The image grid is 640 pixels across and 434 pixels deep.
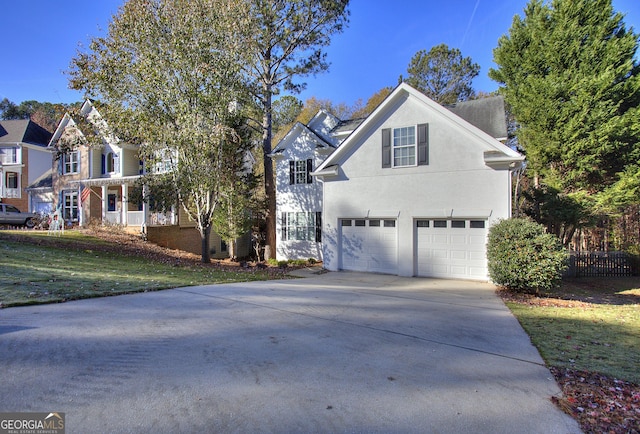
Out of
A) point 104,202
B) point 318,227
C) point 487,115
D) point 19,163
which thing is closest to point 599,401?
point 487,115

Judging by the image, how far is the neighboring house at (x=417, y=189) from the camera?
41.9 feet

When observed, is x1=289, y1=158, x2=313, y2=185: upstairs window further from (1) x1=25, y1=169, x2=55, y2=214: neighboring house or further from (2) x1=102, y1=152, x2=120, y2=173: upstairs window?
(1) x1=25, y1=169, x2=55, y2=214: neighboring house

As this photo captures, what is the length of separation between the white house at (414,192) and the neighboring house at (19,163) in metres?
29.1

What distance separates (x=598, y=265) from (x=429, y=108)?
43.5 feet

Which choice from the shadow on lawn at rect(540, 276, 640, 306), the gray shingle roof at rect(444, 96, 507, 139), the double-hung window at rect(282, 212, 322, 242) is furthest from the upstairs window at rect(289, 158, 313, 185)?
the shadow on lawn at rect(540, 276, 640, 306)

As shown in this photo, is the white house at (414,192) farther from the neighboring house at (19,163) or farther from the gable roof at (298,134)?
the neighboring house at (19,163)

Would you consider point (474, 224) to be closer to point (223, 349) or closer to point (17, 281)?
point (223, 349)

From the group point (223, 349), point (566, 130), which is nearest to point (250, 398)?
point (223, 349)

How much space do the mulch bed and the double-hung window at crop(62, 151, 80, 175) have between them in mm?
31321

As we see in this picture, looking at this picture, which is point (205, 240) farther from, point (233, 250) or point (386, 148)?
point (386, 148)

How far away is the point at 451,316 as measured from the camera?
738 cm

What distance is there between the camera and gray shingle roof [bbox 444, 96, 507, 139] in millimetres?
15461

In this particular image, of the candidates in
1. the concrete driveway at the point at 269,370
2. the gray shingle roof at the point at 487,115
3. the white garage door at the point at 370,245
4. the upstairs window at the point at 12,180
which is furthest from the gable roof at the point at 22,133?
the gray shingle roof at the point at 487,115

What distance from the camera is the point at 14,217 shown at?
2303 centimetres
